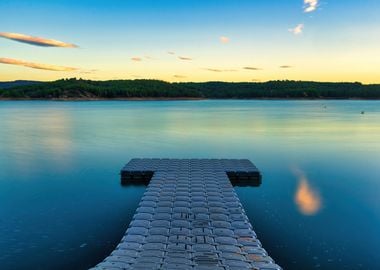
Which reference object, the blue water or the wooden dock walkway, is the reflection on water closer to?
the blue water

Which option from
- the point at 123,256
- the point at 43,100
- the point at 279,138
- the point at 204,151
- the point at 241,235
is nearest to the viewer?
the point at 123,256

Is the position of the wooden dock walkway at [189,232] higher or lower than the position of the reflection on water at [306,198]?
higher

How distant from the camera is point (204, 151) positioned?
31109mm

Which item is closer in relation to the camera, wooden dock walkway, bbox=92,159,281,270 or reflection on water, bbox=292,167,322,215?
wooden dock walkway, bbox=92,159,281,270

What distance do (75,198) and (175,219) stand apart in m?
7.29

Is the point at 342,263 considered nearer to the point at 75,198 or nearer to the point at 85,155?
the point at 75,198

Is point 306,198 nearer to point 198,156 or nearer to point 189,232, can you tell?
point 189,232

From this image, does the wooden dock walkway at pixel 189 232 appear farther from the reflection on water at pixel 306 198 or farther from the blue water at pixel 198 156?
the reflection on water at pixel 306 198

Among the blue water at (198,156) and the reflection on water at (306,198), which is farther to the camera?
the reflection on water at (306,198)

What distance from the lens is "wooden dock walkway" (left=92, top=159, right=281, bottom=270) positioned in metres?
8.78

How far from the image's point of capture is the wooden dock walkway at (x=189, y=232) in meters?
8.78


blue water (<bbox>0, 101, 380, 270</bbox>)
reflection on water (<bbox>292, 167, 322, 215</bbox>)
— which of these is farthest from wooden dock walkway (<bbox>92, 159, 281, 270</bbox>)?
reflection on water (<bbox>292, 167, 322, 215</bbox>)

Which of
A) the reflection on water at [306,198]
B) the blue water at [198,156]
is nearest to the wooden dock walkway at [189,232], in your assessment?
the blue water at [198,156]

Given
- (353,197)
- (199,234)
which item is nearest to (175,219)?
(199,234)
